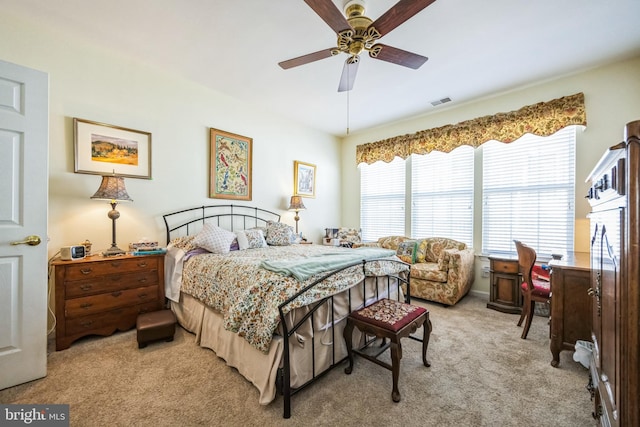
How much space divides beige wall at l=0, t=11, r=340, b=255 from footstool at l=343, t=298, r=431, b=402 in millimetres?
2654

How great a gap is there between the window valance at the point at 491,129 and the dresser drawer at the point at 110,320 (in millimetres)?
4447

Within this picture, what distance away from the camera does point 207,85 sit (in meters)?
3.51

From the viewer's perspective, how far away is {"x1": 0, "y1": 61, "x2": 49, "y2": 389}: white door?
177 centimetres

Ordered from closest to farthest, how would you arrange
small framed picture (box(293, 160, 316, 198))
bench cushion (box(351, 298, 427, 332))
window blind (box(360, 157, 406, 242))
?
bench cushion (box(351, 298, 427, 332)), small framed picture (box(293, 160, 316, 198)), window blind (box(360, 157, 406, 242))

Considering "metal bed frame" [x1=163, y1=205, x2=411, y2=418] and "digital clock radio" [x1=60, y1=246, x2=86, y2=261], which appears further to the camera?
"digital clock radio" [x1=60, y1=246, x2=86, y2=261]

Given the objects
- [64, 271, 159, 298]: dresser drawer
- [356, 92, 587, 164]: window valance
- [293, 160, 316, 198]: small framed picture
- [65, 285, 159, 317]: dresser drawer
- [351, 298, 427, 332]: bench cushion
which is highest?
[356, 92, 587, 164]: window valance

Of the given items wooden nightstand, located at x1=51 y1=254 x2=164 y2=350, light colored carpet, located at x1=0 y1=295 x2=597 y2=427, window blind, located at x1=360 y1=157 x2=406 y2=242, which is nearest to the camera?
light colored carpet, located at x1=0 y1=295 x2=597 y2=427

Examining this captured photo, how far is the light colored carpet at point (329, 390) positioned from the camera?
1.55 meters

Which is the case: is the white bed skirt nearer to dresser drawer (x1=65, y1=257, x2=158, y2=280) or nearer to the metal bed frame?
the metal bed frame

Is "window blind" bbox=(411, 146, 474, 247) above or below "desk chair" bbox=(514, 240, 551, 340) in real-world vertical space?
above

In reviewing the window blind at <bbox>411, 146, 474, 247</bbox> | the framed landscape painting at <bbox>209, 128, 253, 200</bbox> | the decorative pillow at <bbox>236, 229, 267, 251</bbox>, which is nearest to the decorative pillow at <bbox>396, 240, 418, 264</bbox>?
the window blind at <bbox>411, 146, 474, 247</bbox>

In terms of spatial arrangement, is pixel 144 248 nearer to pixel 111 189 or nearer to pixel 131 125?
pixel 111 189

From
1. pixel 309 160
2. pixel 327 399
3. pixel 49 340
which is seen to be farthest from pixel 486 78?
pixel 49 340

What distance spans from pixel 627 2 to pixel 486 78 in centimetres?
126
